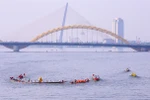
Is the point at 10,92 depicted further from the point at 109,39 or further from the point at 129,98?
the point at 109,39

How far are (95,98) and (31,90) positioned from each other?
6.96 metres

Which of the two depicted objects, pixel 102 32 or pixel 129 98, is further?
pixel 102 32

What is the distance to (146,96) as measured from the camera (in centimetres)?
A: 3062

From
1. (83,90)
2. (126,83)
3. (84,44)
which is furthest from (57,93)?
(84,44)

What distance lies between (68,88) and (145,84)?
24.3 ft

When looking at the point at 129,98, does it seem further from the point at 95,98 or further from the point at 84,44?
the point at 84,44

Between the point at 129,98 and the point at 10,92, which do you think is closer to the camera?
the point at 129,98

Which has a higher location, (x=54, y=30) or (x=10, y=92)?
(x=54, y=30)

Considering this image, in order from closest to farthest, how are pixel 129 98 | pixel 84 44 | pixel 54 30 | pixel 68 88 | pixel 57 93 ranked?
pixel 129 98 → pixel 57 93 → pixel 68 88 → pixel 84 44 → pixel 54 30

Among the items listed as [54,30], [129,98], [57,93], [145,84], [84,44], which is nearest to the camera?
[129,98]

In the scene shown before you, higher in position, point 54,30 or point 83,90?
point 54,30

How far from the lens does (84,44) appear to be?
4065 inches

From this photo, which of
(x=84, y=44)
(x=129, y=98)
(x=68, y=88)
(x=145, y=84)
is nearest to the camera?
(x=129, y=98)

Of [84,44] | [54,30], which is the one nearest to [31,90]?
[84,44]
